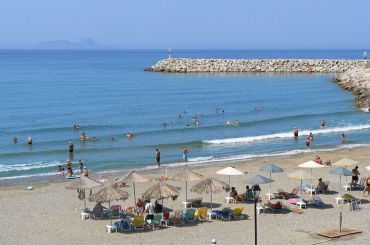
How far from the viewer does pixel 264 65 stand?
116000mm

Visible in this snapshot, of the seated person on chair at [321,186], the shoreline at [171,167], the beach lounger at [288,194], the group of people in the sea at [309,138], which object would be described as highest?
the seated person on chair at [321,186]

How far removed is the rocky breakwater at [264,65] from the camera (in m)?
113

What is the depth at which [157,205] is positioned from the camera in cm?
2244

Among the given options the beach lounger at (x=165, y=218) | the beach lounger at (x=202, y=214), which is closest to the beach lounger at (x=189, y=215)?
the beach lounger at (x=202, y=214)

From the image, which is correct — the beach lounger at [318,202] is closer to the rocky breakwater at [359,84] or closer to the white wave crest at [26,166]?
the white wave crest at [26,166]

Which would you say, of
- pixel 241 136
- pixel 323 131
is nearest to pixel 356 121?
pixel 323 131

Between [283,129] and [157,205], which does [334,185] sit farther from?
[283,129]

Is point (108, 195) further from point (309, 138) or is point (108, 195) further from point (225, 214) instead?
point (309, 138)

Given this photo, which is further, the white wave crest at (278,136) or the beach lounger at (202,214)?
the white wave crest at (278,136)

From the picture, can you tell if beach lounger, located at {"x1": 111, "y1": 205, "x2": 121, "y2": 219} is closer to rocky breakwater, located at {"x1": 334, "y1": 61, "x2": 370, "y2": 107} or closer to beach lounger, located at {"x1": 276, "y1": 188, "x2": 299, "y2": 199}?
beach lounger, located at {"x1": 276, "y1": 188, "x2": 299, "y2": 199}

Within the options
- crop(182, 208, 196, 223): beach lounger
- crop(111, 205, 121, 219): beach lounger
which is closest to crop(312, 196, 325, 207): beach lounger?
crop(182, 208, 196, 223): beach lounger

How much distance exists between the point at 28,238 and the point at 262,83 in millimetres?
72914

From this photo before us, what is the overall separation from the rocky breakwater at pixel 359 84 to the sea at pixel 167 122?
116cm

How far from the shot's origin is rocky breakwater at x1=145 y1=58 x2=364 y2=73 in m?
113
